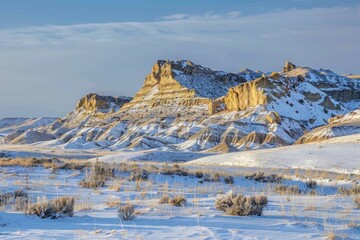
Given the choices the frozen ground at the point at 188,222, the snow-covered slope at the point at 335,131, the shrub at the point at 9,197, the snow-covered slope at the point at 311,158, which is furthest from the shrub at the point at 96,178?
the snow-covered slope at the point at 335,131

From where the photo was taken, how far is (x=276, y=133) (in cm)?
9350

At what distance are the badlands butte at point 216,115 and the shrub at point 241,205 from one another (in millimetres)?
67803

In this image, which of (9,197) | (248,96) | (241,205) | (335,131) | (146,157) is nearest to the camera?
(241,205)

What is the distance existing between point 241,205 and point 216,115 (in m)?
104

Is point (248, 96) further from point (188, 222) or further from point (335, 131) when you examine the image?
point (188, 222)

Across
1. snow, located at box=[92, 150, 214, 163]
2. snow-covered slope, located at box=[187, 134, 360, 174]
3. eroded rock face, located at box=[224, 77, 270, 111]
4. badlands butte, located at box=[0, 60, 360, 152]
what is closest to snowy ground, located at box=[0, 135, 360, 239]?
snow-covered slope, located at box=[187, 134, 360, 174]

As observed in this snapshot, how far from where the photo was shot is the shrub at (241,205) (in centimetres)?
941

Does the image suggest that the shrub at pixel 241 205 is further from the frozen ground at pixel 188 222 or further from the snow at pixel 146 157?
the snow at pixel 146 157

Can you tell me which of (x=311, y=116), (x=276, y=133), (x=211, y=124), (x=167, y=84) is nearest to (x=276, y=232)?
(x=276, y=133)

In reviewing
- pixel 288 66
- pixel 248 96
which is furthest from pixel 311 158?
pixel 288 66

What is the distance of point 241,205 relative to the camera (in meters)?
9.49

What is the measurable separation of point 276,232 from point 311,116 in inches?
4082

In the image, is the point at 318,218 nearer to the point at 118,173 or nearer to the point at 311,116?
the point at 118,173

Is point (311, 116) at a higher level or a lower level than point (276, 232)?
higher
